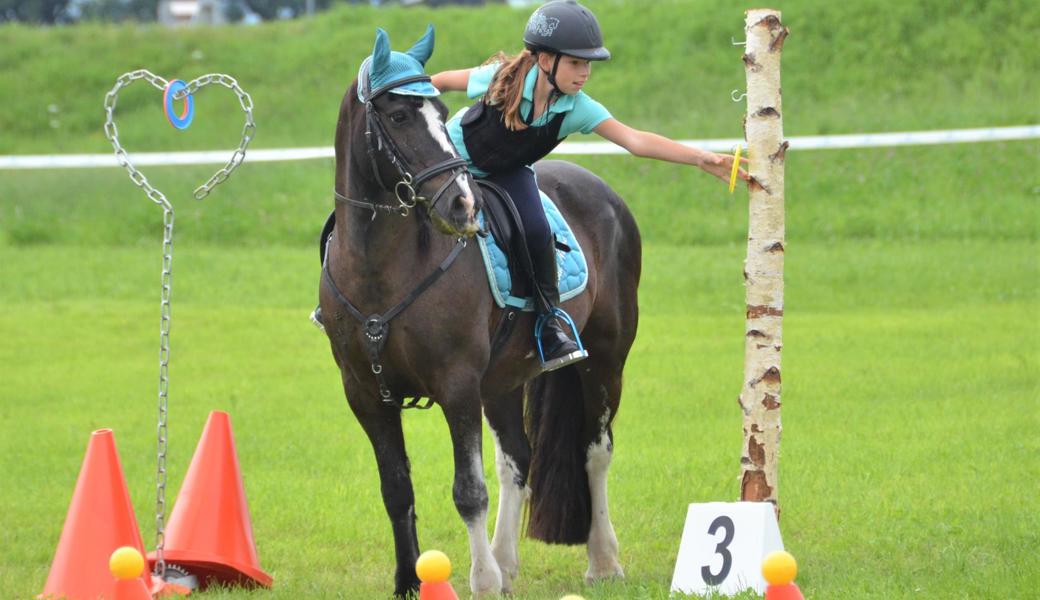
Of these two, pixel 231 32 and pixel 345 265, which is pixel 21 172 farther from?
pixel 345 265

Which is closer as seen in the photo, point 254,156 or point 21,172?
point 254,156

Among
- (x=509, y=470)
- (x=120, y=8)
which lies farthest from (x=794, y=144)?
(x=120, y=8)

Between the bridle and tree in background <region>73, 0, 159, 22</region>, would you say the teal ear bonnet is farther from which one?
tree in background <region>73, 0, 159, 22</region>

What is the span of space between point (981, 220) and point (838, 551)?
1402 centimetres

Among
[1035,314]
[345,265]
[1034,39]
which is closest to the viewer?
[345,265]

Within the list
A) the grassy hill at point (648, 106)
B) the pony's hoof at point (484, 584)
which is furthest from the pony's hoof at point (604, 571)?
the grassy hill at point (648, 106)

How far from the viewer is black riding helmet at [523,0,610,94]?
238 inches

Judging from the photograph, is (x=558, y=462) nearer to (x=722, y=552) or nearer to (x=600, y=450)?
(x=600, y=450)

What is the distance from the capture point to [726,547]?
5867 millimetres

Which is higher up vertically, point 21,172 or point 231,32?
point 231,32

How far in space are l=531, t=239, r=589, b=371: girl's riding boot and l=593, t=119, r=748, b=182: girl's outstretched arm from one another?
0.58 meters

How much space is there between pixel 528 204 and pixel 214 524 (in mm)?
2126

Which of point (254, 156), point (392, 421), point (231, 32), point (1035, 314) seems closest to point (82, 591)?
point (392, 421)

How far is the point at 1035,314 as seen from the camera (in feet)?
47.8
